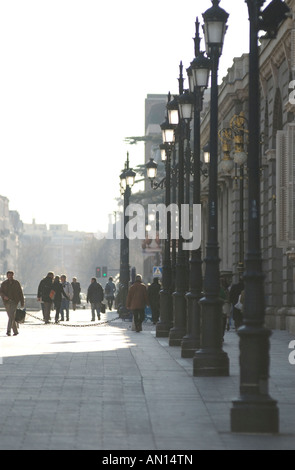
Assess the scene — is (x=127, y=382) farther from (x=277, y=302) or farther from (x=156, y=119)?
(x=156, y=119)

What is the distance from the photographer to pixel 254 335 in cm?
1152

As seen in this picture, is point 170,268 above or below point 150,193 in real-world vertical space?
below

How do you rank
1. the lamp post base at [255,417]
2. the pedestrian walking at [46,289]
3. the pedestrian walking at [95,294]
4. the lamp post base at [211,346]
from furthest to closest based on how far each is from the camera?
the pedestrian walking at [95,294], the pedestrian walking at [46,289], the lamp post base at [211,346], the lamp post base at [255,417]

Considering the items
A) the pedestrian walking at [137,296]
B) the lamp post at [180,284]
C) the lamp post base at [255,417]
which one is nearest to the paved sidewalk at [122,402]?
the lamp post base at [255,417]

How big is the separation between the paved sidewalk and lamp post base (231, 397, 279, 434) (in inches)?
6.6

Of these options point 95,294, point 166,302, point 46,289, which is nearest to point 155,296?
point 46,289

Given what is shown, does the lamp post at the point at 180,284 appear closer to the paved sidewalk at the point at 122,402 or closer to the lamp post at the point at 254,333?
the paved sidewalk at the point at 122,402

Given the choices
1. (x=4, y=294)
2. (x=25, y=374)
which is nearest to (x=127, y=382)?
(x=25, y=374)

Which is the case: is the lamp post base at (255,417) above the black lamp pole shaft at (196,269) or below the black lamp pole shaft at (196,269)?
below

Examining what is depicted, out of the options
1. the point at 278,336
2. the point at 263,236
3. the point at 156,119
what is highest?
the point at 156,119

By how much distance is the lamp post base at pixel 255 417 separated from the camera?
11.2 m

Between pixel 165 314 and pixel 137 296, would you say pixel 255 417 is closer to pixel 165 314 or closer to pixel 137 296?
pixel 165 314

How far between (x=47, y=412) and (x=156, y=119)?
134 m
